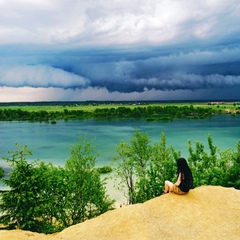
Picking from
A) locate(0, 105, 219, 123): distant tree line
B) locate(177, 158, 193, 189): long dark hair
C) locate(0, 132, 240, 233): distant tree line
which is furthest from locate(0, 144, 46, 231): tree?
locate(0, 105, 219, 123): distant tree line

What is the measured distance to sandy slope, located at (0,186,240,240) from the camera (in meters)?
14.0

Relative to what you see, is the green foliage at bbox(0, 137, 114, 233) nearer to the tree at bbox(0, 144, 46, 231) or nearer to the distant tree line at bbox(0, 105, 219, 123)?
the tree at bbox(0, 144, 46, 231)

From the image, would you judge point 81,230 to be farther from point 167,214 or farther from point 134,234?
point 167,214

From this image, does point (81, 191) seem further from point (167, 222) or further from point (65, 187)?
point (167, 222)

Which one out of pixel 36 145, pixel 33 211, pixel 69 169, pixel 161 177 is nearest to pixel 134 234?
pixel 33 211

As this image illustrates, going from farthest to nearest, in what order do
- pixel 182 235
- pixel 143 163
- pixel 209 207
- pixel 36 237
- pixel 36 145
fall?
1. pixel 36 145
2. pixel 143 163
3. pixel 209 207
4. pixel 36 237
5. pixel 182 235

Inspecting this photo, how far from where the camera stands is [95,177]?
29.4 metres

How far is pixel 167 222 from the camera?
14.9m

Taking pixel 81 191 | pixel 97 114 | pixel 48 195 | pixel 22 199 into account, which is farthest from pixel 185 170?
pixel 97 114

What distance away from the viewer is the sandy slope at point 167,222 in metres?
14.0

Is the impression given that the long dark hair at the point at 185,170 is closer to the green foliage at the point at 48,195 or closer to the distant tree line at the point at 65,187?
the distant tree line at the point at 65,187

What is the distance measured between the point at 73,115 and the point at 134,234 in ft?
532

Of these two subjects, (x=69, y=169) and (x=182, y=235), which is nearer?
(x=182, y=235)

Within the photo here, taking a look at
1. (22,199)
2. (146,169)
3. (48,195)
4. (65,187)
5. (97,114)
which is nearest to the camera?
(22,199)
